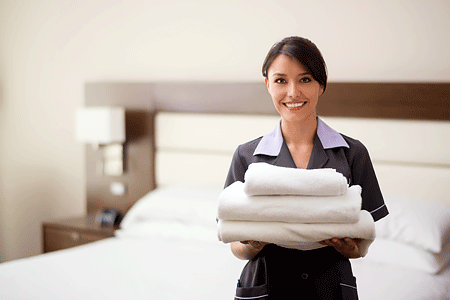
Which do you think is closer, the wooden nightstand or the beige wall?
the beige wall

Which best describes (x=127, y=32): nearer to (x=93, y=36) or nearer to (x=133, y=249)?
(x=93, y=36)

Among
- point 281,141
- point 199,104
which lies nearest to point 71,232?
point 199,104

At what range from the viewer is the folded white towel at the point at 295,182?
978 mm

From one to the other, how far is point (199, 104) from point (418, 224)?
4.69 feet

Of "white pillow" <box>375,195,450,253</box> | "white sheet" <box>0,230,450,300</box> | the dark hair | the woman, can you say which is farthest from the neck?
"white pillow" <box>375,195,450,253</box>

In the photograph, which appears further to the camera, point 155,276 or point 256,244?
point 155,276

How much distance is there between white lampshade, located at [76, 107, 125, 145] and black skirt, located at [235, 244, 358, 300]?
2049 millimetres

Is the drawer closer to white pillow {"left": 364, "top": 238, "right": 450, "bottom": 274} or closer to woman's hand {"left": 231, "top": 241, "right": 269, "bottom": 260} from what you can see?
white pillow {"left": 364, "top": 238, "right": 450, "bottom": 274}

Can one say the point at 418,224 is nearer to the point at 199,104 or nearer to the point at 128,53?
the point at 199,104

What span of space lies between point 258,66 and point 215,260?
117 cm

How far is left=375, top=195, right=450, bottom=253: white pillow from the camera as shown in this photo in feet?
6.47

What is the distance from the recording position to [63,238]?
304 centimetres

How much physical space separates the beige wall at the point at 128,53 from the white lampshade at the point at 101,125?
387 millimetres

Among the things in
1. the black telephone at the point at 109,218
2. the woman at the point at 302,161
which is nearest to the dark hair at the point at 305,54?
the woman at the point at 302,161
